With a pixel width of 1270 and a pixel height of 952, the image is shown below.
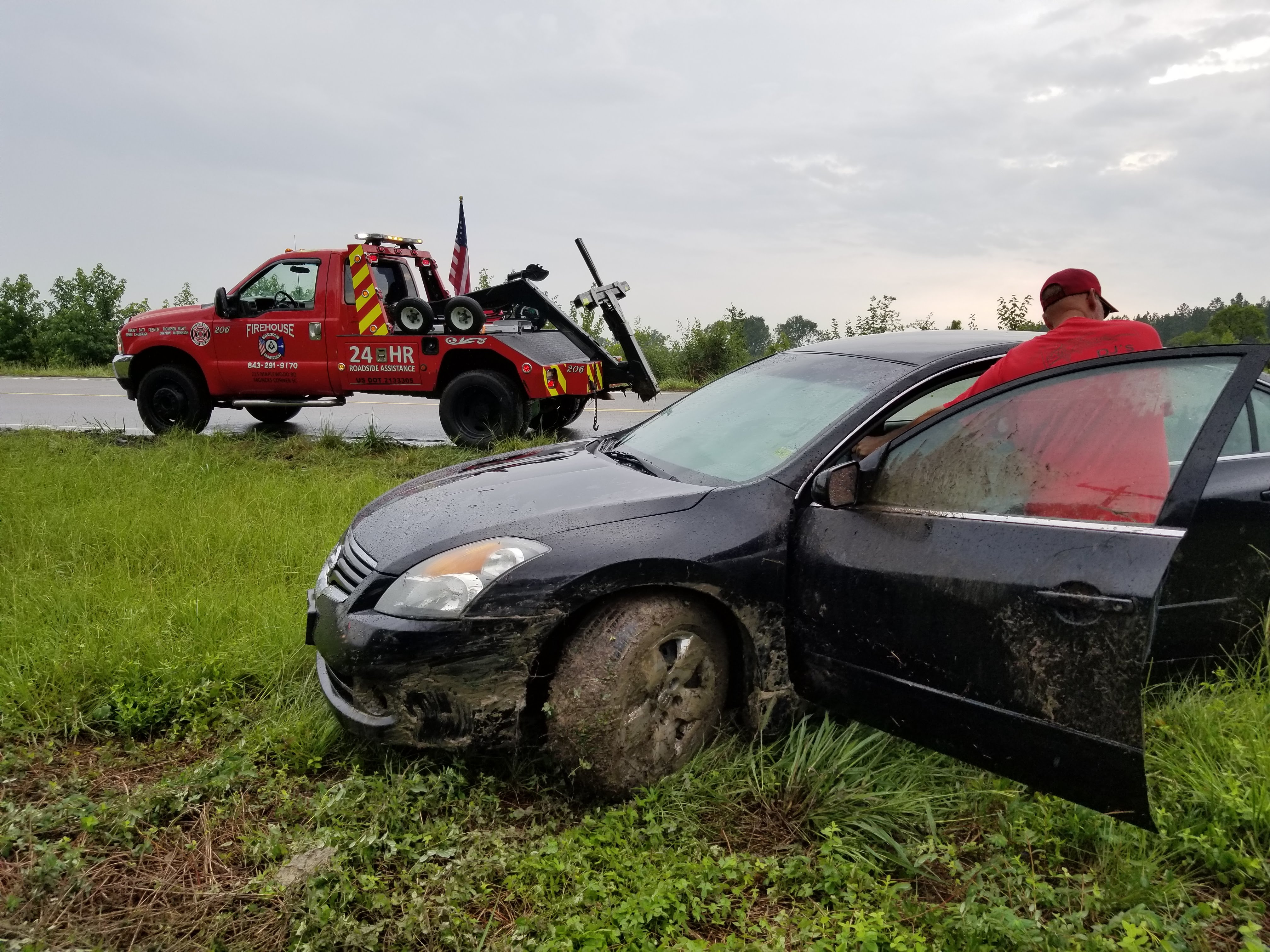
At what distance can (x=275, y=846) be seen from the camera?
248cm

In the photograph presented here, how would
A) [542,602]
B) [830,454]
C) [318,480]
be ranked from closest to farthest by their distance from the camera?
[542,602] < [830,454] < [318,480]

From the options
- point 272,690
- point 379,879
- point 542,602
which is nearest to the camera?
point 379,879

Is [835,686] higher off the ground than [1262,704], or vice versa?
[835,686]

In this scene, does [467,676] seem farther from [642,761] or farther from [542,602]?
[642,761]

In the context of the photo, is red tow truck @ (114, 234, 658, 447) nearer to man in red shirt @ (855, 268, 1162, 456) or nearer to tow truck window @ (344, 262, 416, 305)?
tow truck window @ (344, 262, 416, 305)

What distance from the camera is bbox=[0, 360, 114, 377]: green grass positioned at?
715 inches

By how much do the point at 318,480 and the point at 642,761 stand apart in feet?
15.7

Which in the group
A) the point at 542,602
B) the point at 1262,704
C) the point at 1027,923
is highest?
the point at 542,602

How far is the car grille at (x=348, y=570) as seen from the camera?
2871 mm

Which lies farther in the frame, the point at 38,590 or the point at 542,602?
the point at 38,590

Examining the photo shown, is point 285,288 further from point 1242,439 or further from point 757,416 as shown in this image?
point 1242,439

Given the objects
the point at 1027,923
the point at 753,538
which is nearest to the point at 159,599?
the point at 753,538

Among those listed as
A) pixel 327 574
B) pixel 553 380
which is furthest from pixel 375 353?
pixel 327 574

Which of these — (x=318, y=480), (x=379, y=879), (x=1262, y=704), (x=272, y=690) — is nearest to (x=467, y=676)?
(x=379, y=879)
